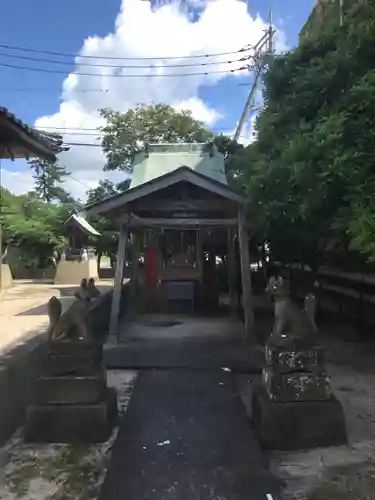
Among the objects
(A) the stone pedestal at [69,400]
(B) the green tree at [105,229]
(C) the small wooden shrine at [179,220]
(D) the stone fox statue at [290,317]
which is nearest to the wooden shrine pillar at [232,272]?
(C) the small wooden shrine at [179,220]

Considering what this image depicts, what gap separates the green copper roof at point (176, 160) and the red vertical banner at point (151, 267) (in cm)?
333

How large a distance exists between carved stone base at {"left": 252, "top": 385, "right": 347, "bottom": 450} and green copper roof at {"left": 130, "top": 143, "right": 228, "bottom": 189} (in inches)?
328

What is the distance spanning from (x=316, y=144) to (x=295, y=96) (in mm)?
1939

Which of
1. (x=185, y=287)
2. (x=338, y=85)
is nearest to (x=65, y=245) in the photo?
(x=185, y=287)

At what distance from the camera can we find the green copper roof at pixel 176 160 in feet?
43.4

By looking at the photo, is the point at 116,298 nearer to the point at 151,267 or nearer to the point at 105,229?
the point at 151,267

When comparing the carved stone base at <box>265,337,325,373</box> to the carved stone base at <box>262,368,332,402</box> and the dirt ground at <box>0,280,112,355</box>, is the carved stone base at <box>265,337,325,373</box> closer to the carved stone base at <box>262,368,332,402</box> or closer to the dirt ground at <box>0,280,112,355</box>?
the carved stone base at <box>262,368,332,402</box>

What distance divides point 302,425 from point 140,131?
84.7 feet

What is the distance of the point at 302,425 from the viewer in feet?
16.9

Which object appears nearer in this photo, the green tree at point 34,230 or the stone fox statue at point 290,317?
the stone fox statue at point 290,317

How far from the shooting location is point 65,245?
32969mm

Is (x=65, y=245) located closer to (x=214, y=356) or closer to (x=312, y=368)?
(x=214, y=356)

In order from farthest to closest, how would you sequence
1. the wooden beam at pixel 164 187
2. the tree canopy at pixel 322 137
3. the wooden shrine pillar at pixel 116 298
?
the wooden shrine pillar at pixel 116 298
the wooden beam at pixel 164 187
the tree canopy at pixel 322 137

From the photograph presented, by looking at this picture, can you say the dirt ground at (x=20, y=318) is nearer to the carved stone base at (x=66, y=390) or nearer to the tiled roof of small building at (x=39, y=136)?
the carved stone base at (x=66, y=390)
